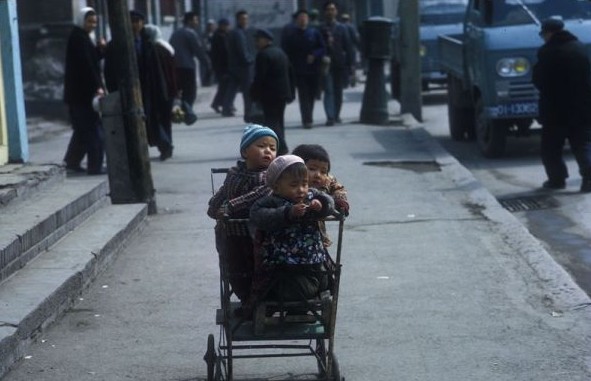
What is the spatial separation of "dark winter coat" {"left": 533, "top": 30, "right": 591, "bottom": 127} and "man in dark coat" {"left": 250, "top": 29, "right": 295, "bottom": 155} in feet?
11.9

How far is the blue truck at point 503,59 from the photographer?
1567cm

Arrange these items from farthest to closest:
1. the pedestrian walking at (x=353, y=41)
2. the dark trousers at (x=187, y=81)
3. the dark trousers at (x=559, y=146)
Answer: the pedestrian walking at (x=353, y=41)
the dark trousers at (x=187, y=81)
the dark trousers at (x=559, y=146)

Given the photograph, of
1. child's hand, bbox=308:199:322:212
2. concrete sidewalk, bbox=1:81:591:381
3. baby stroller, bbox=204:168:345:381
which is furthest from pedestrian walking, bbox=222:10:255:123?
child's hand, bbox=308:199:322:212

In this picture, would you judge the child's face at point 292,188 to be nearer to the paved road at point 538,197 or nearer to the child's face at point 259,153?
the child's face at point 259,153

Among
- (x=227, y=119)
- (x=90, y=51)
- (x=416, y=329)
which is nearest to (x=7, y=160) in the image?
(x=90, y=51)

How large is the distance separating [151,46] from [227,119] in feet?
27.2

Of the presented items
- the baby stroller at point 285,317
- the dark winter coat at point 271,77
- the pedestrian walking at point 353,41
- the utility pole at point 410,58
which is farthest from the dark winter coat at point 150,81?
the baby stroller at point 285,317

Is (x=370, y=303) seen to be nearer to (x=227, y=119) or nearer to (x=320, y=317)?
(x=320, y=317)

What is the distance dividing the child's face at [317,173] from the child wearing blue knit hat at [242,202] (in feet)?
0.59

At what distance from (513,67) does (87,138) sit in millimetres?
5009

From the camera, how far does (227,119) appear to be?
23.5 m

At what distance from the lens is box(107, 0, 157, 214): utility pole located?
11.7m

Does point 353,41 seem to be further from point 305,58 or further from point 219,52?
point 305,58

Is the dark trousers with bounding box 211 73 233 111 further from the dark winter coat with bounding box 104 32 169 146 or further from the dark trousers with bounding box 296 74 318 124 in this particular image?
the dark winter coat with bounding box 104 32 169 146
